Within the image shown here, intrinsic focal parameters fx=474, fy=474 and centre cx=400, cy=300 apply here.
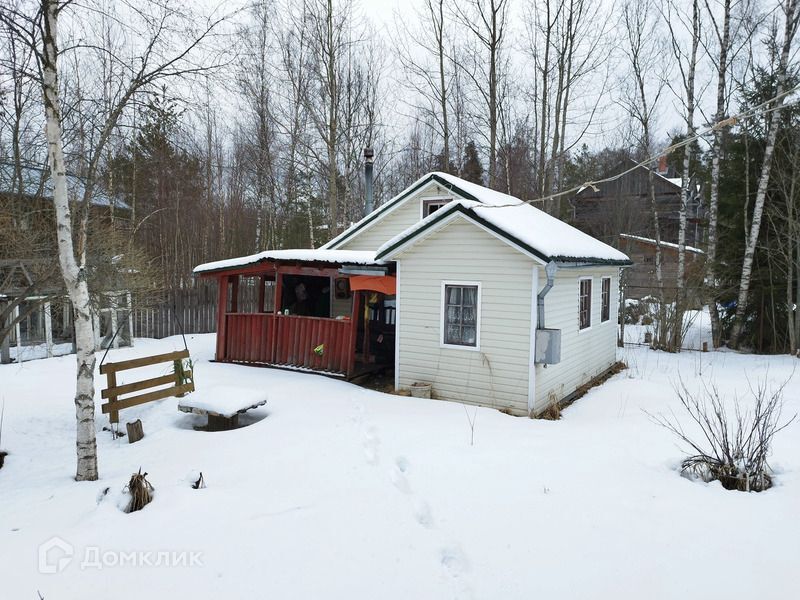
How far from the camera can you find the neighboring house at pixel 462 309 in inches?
313

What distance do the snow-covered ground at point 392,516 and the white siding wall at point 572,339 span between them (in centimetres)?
156

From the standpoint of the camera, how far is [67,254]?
4.91m

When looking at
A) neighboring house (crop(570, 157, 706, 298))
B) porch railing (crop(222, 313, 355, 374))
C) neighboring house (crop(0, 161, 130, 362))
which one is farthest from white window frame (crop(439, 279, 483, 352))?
neighboring house (crop(570, 157, 706, 298))

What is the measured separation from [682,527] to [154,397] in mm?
7413

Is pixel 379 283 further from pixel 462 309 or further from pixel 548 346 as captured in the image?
pixel 548 346

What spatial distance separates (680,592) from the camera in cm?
322

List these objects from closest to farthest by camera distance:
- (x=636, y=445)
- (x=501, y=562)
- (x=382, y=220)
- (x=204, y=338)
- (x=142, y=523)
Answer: (x=501, y=562) < (x=142, y=523) < (x=636, y=445) < (x=382, y=220) < (x=204, y=338)

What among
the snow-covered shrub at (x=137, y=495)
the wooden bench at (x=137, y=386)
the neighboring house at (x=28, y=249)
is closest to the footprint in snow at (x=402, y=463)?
the snow-covered shrub at (x=137, y=495)

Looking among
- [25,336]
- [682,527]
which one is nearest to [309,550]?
[682,527]

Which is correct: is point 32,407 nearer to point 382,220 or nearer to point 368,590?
point 368,590

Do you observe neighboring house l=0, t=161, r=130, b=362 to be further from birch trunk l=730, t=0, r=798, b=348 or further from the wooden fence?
birch trunk l=730, t=0, r=798, b=348

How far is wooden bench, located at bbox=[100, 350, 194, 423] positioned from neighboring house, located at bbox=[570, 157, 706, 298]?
22.3 meters

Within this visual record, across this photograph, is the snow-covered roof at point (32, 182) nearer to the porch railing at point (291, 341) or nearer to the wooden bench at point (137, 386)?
the wooden bench at point (137, 386)

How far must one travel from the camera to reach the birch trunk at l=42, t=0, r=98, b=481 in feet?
15.3
